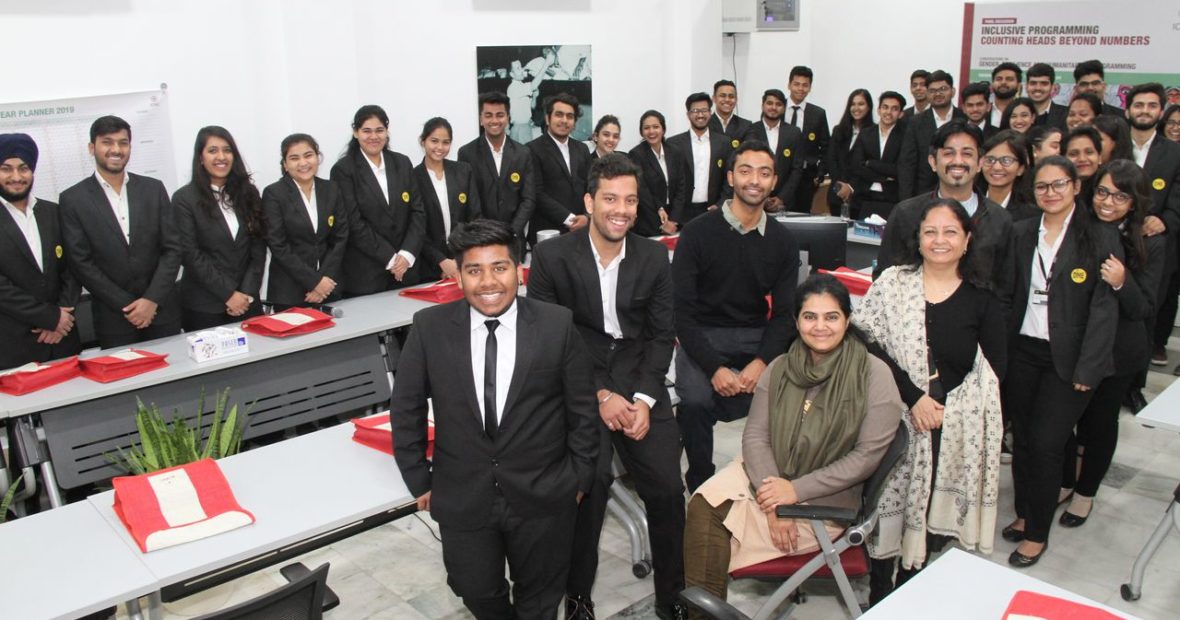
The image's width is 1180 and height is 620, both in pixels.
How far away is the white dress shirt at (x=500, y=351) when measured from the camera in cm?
251

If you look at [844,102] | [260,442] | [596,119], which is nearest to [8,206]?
[260,442]

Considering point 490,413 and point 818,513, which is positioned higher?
point 490,413

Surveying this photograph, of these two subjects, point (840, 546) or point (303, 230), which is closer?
point (840, 546)

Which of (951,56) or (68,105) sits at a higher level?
(951,56)

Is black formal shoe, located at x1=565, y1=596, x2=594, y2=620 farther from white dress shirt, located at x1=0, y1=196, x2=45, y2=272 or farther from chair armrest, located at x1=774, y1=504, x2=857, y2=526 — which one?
white dress shirt, located at x1=0, y1=196, x2=45, y2=272

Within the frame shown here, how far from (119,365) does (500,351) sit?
194 cm

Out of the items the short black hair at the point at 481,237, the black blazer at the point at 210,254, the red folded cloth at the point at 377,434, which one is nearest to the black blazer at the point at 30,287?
the black blazer at the point at 210,254

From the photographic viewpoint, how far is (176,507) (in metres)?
2.50

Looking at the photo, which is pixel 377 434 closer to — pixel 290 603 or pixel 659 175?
pixel 290 603

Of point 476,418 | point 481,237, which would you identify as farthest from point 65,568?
point 481,237

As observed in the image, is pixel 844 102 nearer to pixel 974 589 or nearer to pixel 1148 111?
pixel 1148 111

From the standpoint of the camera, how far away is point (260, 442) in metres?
4.46

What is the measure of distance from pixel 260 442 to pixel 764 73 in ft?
20.3

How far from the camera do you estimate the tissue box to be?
3.80 metres
